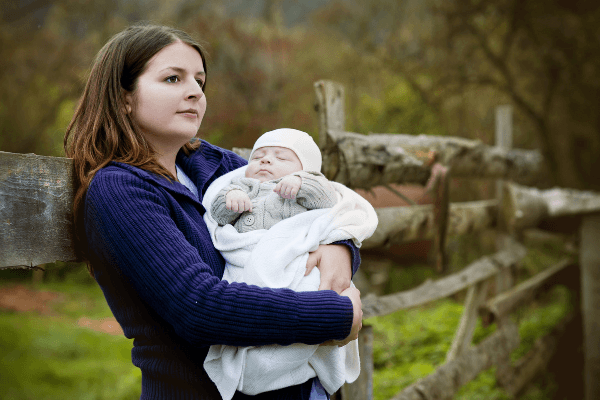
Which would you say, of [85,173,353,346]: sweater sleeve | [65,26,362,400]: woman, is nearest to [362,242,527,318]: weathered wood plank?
[65,26,362,400]: woman

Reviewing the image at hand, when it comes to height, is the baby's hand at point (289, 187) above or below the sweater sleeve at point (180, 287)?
above

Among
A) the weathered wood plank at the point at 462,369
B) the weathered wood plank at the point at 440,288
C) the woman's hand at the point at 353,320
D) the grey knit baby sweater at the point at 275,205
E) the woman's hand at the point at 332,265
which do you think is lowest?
the weathered wood plank at the point at 462,369

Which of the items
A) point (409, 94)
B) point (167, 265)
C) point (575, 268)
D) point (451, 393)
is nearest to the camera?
point (167, 265)

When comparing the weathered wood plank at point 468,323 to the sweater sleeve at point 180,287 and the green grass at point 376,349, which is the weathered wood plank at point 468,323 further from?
the sweater sleeve at point 180,287

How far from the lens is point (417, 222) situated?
329cm

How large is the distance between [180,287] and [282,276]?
331 mm

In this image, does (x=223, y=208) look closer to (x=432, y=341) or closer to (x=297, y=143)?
(x=297, y=143)

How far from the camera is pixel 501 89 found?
8.49 m

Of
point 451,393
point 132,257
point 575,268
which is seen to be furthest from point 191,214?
point 575,268

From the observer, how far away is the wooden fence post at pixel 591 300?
479cm

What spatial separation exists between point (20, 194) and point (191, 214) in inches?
19.3

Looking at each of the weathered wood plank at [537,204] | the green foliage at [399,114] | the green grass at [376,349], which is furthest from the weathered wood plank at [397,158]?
the green foliage at [399,114]

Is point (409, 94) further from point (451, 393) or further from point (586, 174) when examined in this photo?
point (451, 393)

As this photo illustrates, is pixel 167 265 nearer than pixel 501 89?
Yes
